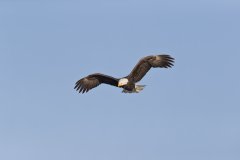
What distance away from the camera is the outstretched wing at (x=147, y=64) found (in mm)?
29281

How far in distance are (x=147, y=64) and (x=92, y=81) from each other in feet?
7.06

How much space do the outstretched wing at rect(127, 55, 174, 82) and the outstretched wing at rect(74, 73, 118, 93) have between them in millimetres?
866

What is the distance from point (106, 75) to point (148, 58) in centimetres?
158

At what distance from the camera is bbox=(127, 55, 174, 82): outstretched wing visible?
29281 millimetres

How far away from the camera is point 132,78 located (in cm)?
2928

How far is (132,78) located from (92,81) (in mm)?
1767

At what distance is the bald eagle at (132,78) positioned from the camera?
29086 mm

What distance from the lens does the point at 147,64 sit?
29.6 meters

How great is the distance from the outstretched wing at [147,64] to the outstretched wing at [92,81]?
→ 87cm

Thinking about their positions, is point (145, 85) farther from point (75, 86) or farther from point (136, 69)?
point (75, 86)

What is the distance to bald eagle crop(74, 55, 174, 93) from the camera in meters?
29.1

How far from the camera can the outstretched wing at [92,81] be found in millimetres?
29891

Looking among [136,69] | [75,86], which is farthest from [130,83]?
[75,86]

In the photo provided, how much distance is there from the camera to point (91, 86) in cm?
3033
